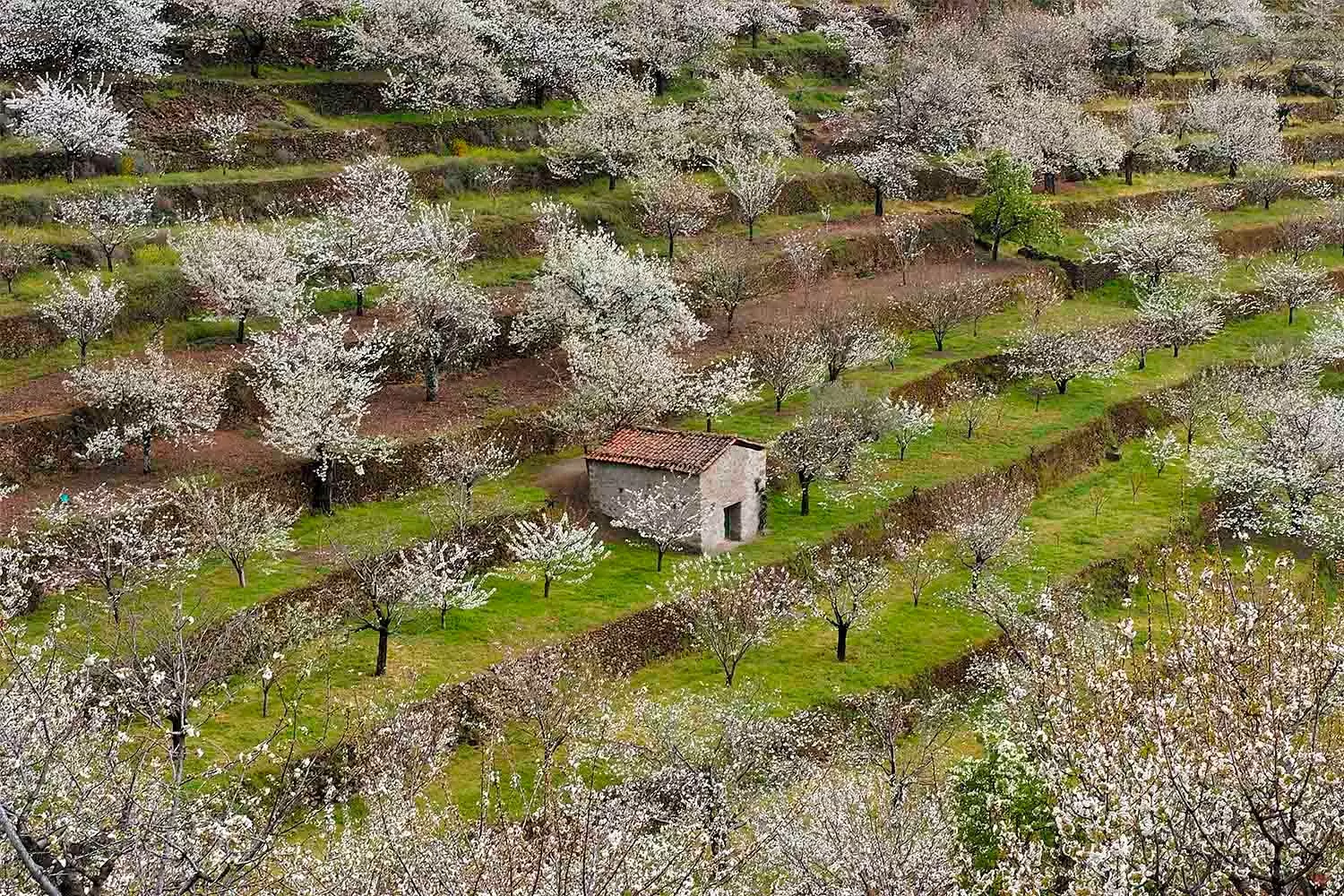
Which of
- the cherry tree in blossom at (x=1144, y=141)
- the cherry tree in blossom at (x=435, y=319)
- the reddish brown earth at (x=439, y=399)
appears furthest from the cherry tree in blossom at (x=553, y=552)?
the cherry tree in blossom at (x=1144, y=141)

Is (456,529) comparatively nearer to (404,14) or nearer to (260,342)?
(260,342)

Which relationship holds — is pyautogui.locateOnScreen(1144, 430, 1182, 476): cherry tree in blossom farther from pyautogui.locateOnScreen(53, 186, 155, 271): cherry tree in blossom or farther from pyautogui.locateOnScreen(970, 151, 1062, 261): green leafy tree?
pyautogui.locateOnScreen(53, 186, 155, 271): cherry tree in blossom

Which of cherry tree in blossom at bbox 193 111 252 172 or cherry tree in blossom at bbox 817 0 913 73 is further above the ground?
cherry tree in blossom at bbox 817 0 913 73

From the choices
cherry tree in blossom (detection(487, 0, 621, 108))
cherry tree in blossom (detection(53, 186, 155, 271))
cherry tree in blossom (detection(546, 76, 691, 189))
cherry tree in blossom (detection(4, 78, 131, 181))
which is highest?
cherry tree in blossom (detection(487, 0, 621, 108))

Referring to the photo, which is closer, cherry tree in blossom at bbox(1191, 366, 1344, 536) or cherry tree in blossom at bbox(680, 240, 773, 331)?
cherry tree in blossom at bbox(1191, 366, 1344, 536)

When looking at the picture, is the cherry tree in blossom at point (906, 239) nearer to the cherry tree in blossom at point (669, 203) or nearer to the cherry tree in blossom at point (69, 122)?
the cherry tree in blossom at point (669, 203)

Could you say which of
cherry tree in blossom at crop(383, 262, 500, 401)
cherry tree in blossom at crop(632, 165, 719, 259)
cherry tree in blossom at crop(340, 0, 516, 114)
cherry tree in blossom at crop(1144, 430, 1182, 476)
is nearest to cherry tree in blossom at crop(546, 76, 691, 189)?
cherry tree in blossom at crop(632, 165, 719, 259)
